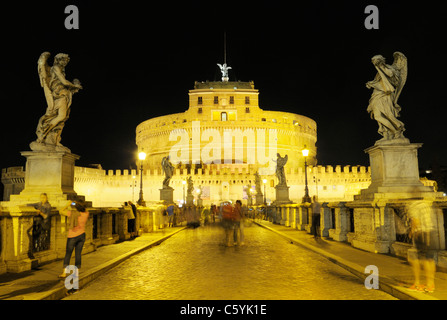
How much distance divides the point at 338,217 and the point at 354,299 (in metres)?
6.78

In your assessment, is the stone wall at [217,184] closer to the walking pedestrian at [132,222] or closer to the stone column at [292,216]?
the stone column at [292,216]

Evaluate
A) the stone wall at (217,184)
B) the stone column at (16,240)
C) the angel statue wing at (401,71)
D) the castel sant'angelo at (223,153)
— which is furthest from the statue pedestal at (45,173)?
the stone wall at (217,184)

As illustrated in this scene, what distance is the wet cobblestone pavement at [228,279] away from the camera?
5273mm

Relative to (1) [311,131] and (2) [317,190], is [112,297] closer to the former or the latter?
(2) [317,190]

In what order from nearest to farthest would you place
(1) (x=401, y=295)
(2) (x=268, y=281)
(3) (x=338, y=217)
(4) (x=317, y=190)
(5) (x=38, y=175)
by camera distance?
(1) (x=401, y=295) → (2) (x=268, y=281) → (5) (x=38, y=175) → (3) (x=338, y=217) → (4) (x=317, y=190)

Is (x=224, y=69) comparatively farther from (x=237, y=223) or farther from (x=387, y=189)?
(x=387, y=189)

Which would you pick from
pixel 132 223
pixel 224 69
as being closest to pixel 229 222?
pixel 132 223

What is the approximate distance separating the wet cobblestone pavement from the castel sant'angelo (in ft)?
162

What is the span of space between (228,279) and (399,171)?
523cm

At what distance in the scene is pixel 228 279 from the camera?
20.8 feet

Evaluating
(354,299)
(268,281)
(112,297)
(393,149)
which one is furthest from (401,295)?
(393,149)

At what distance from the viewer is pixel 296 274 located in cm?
680

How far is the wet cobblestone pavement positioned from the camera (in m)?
5.27

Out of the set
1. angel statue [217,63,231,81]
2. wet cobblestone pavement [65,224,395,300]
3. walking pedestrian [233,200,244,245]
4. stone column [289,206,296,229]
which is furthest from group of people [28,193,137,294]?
angel statue [217,63,231,81]
